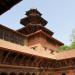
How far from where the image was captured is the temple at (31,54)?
1462cm

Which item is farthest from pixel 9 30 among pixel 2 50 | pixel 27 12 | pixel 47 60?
pixel 27 12

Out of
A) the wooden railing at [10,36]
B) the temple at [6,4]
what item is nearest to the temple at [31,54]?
the wooden railing at [10,36]

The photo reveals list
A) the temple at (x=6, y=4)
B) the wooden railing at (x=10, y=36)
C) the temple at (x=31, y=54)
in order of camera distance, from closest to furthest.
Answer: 1. the temple at (x=6, y=4)
2. the temple at (x=31, y=54)
3. the wooden railing at (x=10, y=36)

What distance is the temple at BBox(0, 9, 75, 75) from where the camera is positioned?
48.0ft

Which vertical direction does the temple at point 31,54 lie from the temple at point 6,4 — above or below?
above

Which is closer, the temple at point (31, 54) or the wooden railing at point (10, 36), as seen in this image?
the temple at point (31, 54)

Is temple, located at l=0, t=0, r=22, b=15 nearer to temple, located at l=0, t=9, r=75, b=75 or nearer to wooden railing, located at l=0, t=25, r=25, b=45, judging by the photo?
temple, located at l=0, t=9, r=75, b=75

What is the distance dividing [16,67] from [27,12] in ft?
63.9

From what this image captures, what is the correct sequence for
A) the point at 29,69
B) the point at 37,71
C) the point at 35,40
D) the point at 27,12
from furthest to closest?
the point at 27,12, the point at 35,40, the point at 37,71, the point at 29,69

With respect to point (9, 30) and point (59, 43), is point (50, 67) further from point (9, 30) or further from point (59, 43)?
point (59, 43)

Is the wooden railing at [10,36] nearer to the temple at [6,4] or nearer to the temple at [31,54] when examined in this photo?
the temple at [31,54]

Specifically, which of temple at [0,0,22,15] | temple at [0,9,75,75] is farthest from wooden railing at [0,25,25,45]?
temple at [0,0,22,15]

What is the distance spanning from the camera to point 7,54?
45.3ft

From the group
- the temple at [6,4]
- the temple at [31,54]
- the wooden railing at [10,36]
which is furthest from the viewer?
the wooden railing at [10,36]
